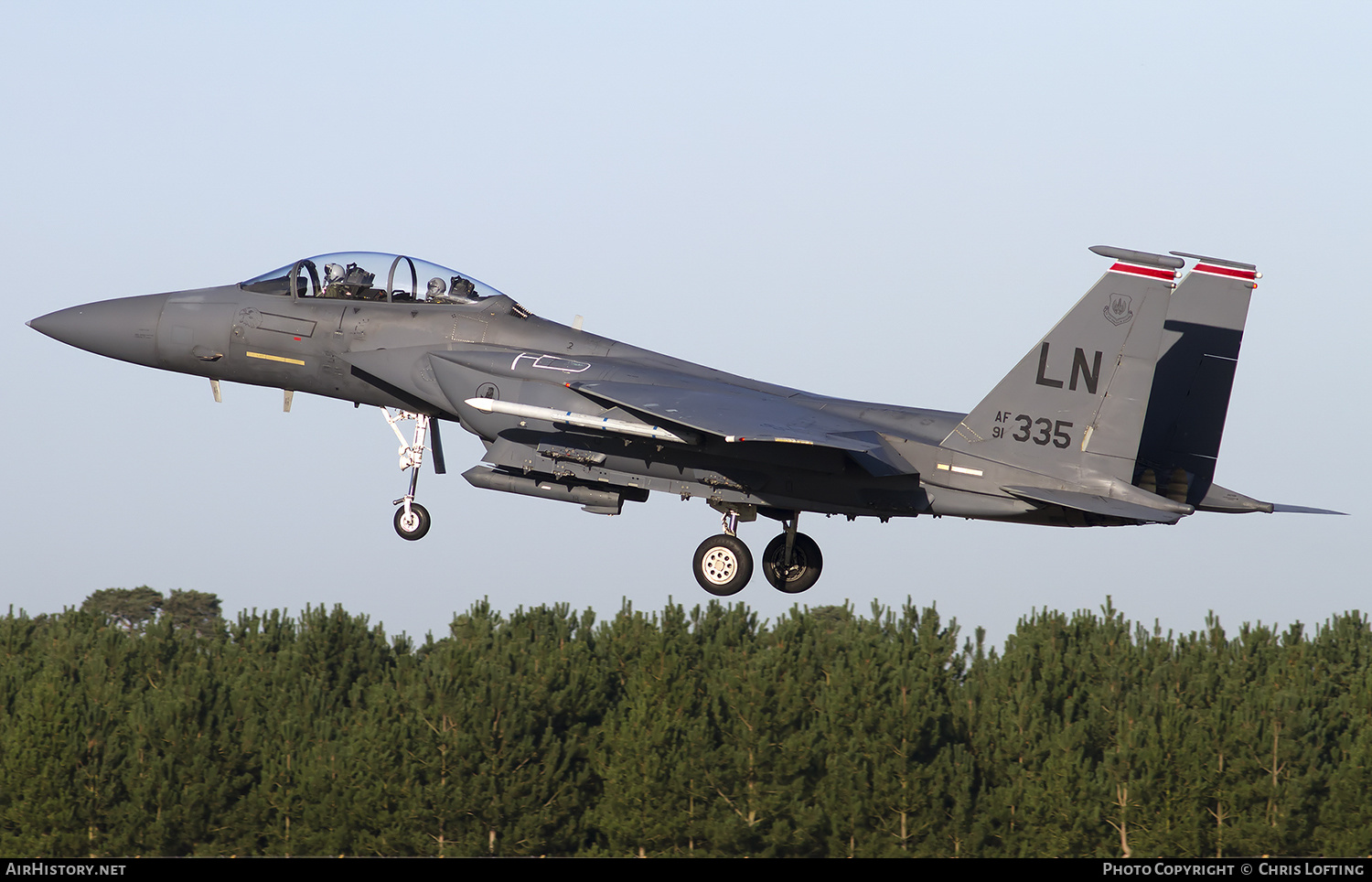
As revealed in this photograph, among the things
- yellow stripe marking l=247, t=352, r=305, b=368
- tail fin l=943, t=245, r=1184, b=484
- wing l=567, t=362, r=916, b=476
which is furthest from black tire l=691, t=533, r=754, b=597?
yellow stripe marking l=247, t=352, r=305, b=368

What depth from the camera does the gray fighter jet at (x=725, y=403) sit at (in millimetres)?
16672

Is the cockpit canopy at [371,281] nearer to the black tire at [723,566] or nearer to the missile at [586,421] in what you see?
the missile at [586,421]

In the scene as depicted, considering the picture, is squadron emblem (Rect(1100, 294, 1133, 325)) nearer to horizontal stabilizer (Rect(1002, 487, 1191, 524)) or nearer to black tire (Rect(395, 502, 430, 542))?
horizontal stabilizer (Rect(1002, 487, 1191, 524))

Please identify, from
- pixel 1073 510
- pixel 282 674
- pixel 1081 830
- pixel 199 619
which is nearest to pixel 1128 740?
pixel 1081 830

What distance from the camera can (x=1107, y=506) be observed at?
16.2m

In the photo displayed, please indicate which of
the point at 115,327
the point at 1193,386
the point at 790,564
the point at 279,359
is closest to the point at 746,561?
the point at 790,564

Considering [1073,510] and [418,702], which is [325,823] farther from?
[1073,510]

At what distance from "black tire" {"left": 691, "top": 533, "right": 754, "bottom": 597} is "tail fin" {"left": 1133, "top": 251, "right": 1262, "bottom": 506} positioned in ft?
17.1

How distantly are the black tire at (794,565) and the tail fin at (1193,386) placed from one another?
4.35 meters

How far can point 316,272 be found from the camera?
20.1 m

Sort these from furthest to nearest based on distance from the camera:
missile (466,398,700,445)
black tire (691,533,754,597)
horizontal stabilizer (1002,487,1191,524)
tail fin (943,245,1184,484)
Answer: black tire (691,533,754,597), missile (466,398,700,445), tail fin (943,245,1184,484), horizontal stabilizer (1002,487,1191,524)

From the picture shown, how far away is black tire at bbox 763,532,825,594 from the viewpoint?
1950cm

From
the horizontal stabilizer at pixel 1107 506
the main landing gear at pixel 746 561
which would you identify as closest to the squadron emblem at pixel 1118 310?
the horizontal stabilizer at pixel 1107 506

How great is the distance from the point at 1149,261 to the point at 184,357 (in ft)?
42.1
